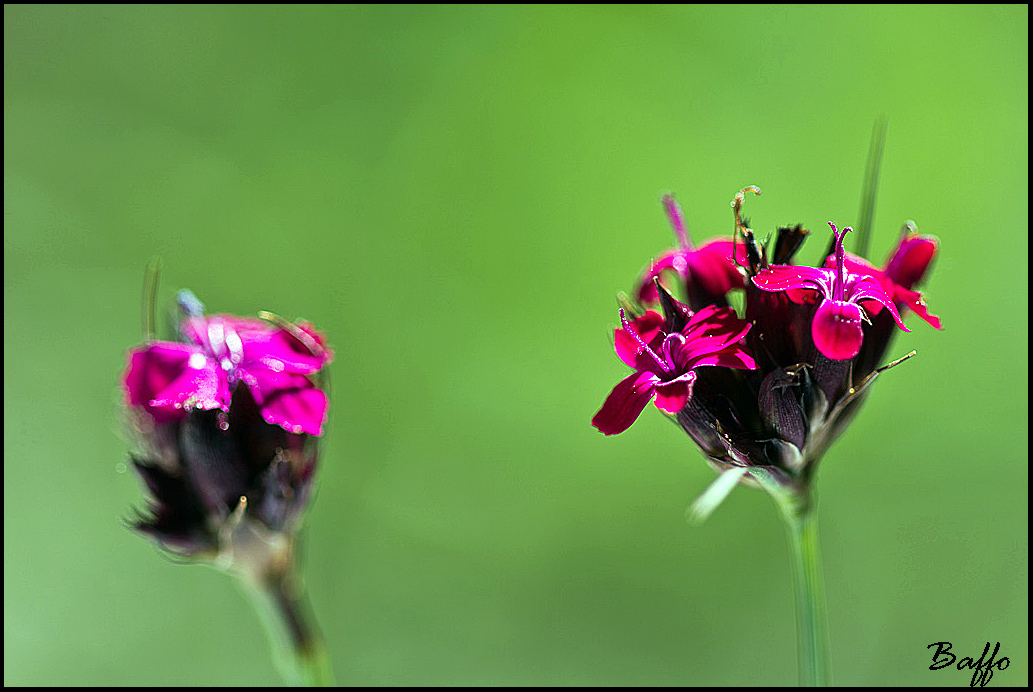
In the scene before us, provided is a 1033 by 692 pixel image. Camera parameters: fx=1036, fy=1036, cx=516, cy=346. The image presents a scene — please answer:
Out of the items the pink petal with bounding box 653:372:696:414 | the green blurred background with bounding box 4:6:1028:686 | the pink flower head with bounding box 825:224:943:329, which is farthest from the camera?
the green blurred background with bounding box 4:6:1028:686

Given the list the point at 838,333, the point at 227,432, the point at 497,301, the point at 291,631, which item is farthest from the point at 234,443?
the point at 497,301

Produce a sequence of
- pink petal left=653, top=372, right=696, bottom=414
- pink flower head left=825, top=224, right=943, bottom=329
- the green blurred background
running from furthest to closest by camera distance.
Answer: the green blurred background → pink flower head left=825, top=224, right=943, bottom=329 → pink petal left=653, top=372, right=696, bottom=414

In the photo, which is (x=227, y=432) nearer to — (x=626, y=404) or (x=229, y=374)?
(x=229, y=374)

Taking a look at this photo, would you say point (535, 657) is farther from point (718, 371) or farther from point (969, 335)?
point (718, 371)

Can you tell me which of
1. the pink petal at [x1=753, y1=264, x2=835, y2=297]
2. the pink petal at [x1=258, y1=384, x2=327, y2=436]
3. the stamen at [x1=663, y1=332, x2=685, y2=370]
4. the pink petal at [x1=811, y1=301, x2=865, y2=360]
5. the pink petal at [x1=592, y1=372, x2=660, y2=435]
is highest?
the pink petal at [x1=753, y1=264, x2=835, y2=297]

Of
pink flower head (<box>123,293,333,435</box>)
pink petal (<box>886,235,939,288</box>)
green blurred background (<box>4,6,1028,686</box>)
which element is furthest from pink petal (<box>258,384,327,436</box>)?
green blurred background (<box>4,6,1028,686</box>)

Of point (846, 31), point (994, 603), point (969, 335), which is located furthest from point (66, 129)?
point (994, 603)

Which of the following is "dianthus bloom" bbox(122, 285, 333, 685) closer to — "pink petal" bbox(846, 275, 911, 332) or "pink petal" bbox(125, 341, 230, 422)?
"pink petal" bbox(125, 341, 230, 422)

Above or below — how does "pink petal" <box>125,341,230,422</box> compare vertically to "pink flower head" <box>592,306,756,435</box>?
below
